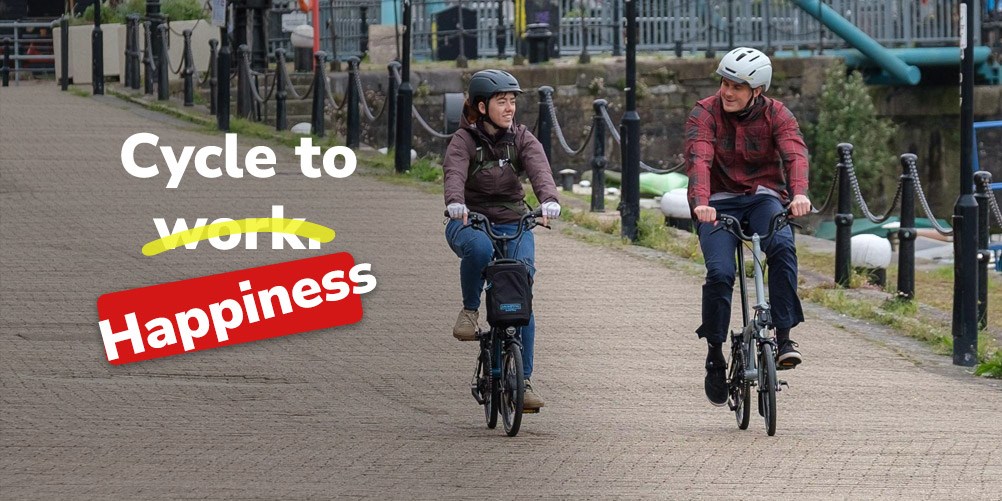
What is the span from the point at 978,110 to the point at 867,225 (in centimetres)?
556

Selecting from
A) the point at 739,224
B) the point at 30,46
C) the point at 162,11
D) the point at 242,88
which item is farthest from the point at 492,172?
the point at 30,46

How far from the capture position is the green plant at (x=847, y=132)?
27.0 m

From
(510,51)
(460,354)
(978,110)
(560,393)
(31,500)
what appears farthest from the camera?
(510,51)

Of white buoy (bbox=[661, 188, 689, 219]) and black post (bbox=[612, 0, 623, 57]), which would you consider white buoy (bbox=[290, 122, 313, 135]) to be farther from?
white buoy (bbox=[661, 188, 689, 219])

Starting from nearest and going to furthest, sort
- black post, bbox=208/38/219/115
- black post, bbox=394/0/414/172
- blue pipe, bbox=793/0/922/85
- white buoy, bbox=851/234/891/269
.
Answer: white buoy, bbox=851/234/891/269 < black post, bbox=394/0/414/172 < black post, bbox=208/38/219/115 < blue pipe, bbox=793/0/922/85

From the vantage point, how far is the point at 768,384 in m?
7.63

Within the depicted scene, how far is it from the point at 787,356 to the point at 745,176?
0.80 meters

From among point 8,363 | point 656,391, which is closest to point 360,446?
point 656,391

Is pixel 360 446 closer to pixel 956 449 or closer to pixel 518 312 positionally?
pixel 518 312

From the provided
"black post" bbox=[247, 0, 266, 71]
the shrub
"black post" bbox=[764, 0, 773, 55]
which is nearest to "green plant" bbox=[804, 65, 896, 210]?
"black post" bbox=[764, 0, 773, 55]

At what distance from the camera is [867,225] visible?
900 inches

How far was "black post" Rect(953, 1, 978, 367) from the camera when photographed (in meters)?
10.3

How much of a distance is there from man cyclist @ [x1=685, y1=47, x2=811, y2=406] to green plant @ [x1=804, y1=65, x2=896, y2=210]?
63.4 ft

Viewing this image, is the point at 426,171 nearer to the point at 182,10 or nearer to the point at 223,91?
the point at 223,91
